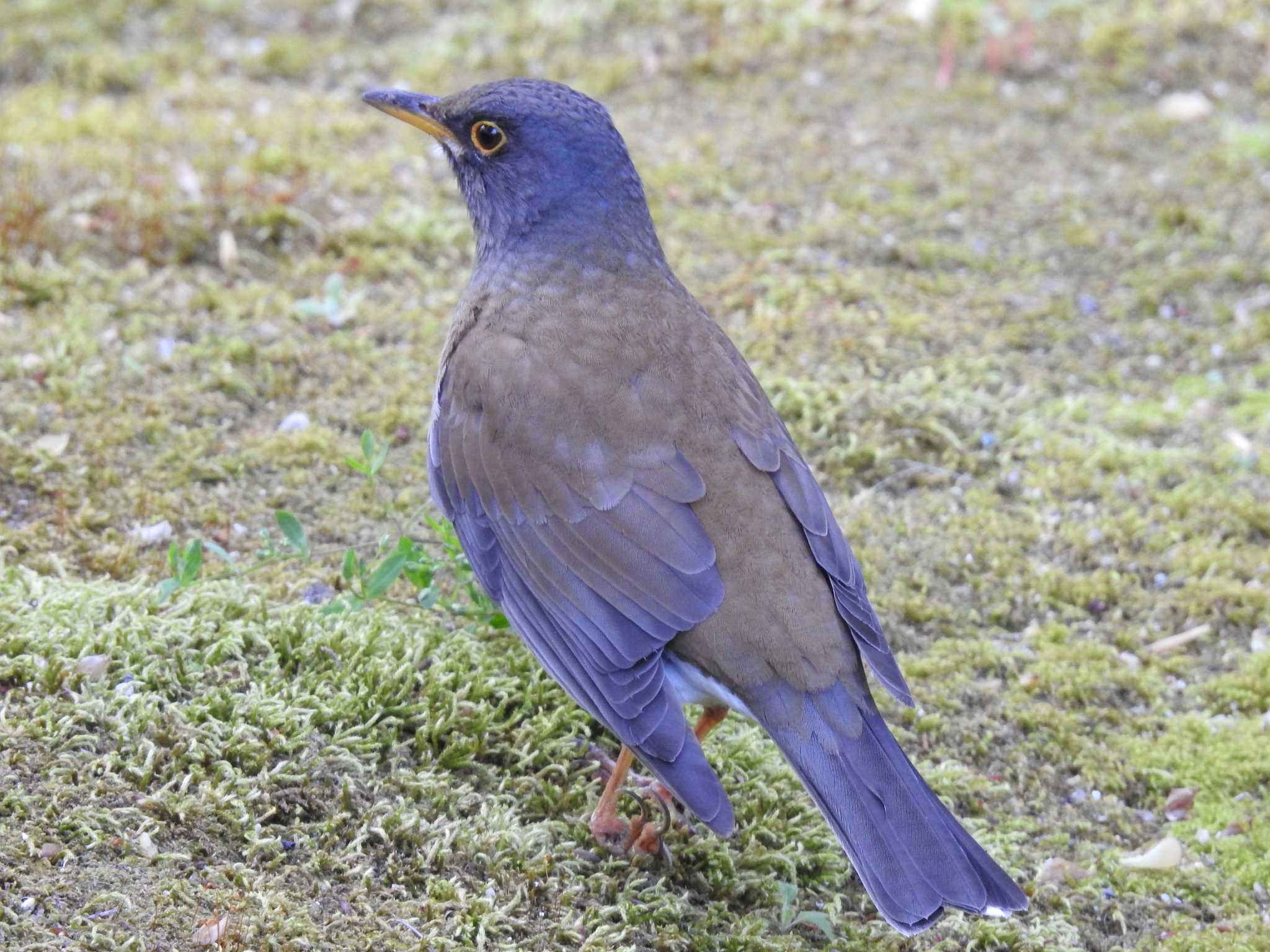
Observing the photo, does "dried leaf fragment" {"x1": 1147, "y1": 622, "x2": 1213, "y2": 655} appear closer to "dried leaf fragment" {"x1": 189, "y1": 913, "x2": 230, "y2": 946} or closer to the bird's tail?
the bird's tail

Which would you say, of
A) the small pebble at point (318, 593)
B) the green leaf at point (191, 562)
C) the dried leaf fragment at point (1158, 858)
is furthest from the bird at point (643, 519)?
the dried leaf fragment at point (1158, 858)

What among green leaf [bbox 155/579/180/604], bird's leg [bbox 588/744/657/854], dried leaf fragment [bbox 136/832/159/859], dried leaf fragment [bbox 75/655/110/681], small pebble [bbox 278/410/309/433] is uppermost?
green leaf [bbox 155/579/180/604]

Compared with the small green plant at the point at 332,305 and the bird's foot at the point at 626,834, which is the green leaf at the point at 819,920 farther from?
the small green plant at the point at 332,305

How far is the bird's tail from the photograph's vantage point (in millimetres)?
3428

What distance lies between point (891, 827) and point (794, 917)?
55cm

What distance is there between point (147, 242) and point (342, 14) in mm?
3554

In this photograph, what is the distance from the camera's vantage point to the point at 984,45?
30.5ft

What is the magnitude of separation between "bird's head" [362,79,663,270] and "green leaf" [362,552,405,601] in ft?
4.01

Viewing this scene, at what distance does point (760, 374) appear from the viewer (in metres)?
6.41

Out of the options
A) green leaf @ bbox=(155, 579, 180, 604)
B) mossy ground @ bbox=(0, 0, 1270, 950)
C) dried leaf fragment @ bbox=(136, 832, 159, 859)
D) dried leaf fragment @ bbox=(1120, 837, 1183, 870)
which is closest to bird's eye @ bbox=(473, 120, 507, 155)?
mossy ground @ bbox=(0, 0, 1270, 950)

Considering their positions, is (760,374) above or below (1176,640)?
above

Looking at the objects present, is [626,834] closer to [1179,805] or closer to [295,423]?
[1179,805]

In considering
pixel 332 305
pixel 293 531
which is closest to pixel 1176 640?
pixel 293 531

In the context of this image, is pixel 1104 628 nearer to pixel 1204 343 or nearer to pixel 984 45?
pixel 1204 343
